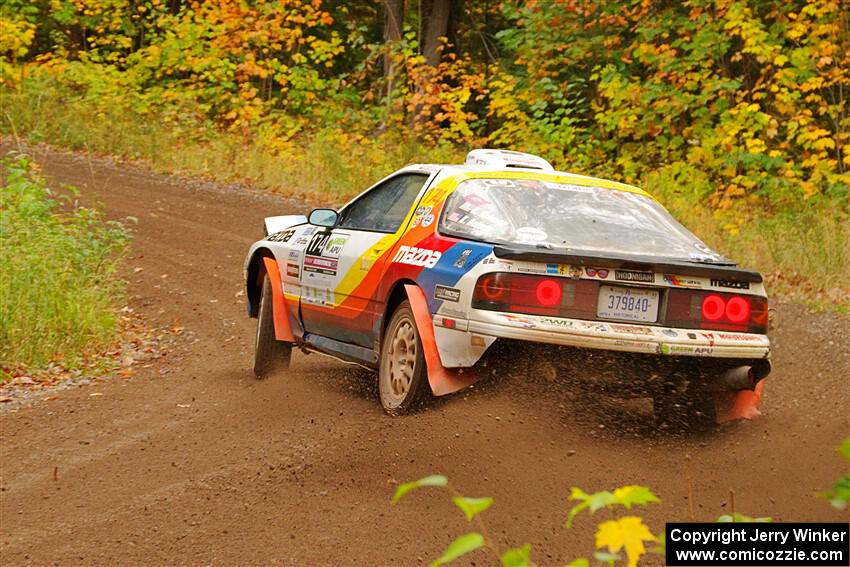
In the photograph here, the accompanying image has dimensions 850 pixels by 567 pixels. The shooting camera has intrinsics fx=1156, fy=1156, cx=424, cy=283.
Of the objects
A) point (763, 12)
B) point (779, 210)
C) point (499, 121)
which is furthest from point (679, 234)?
point (499, 121)

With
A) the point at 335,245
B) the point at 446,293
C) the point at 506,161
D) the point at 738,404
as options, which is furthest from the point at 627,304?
the point at 335,245

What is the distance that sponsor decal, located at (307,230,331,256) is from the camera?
26.3 ft

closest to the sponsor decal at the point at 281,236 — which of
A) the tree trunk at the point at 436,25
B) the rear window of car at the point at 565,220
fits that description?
the rear window of car at the point at 565,220

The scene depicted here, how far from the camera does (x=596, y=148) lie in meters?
22.6

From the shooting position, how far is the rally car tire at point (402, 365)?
20.7ft

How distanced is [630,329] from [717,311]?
0.57 metres

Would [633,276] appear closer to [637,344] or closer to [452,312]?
[637,344]

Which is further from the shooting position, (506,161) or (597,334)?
(506,161)

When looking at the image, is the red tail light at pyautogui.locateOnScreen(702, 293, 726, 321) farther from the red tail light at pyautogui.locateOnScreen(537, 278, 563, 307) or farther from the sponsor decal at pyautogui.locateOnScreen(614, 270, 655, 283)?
the red tail light at pyautogui.locateOnScreen(537, 278, 563, 307)

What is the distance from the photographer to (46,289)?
984cm

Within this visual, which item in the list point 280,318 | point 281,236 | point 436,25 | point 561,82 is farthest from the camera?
point 436,25

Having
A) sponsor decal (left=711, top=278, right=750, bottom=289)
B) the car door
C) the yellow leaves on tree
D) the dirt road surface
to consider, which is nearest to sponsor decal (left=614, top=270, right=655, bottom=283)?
sponsor decal (left=711, top=278, right=750, bottom=289)

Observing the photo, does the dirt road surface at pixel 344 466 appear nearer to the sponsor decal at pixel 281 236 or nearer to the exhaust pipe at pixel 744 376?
the exhaust pipe at pixel 744 376

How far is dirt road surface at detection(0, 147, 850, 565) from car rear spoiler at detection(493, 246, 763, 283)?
690 mm
